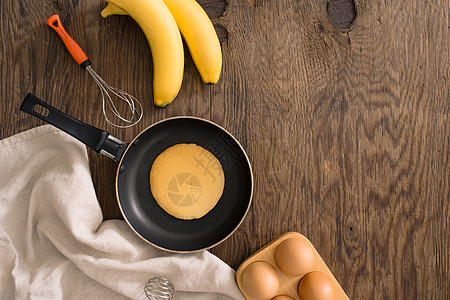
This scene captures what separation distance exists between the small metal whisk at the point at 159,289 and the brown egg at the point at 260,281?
144mm

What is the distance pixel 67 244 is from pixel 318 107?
22.5 inches

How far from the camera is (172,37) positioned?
2.19 feet

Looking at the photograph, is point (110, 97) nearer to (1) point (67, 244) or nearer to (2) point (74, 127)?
(2) point (74, 127)

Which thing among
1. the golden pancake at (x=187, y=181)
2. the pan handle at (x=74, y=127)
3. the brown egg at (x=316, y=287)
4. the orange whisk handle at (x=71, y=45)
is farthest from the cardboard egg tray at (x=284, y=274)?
the orange whisk handle at (x=71, y=45)

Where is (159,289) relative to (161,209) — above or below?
below

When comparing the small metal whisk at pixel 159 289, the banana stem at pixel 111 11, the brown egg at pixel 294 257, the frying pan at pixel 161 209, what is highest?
the banana stem at pixel 111 11

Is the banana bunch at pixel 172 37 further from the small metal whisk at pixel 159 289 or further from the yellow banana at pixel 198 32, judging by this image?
the small metal whisk at pixel 159 289

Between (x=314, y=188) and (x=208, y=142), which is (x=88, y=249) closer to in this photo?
(x=208, y=142)

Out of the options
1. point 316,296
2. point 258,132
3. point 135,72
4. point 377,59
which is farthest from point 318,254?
point 135,72

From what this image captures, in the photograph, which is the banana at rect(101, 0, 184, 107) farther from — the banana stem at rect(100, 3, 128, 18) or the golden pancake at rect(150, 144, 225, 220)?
the golden pancake at rect(150, 144, 225, 220)

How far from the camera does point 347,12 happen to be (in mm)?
729

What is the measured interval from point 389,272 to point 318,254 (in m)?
0.16

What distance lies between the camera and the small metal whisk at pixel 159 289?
666mm

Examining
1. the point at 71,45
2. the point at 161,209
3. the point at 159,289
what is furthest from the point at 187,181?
the point at 71,45
